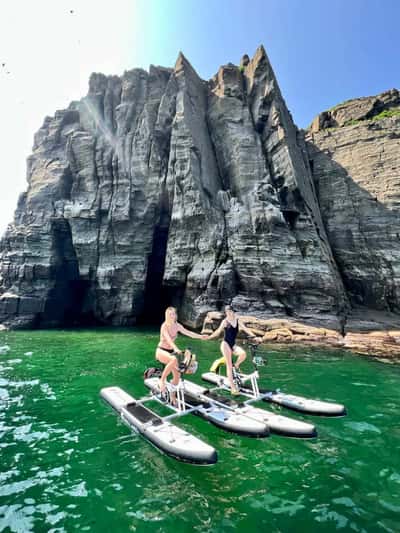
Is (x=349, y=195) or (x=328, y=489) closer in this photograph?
(x=328, y=489)

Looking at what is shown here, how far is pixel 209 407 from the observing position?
721cm

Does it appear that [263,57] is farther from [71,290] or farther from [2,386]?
[2,386]

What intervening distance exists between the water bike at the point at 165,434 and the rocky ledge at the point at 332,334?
42.2 ft

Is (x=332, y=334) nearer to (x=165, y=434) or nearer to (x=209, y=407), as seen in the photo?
(x=209, y=407)

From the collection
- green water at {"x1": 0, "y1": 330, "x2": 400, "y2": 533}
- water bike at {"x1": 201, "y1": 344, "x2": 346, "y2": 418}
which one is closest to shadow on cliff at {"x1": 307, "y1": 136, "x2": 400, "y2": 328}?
green water at {"x1": 0, "y1": 330, "x2": 400, "y2": 533}

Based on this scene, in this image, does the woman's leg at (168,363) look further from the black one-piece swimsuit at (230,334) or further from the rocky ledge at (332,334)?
the rocky ledge at (332,334)

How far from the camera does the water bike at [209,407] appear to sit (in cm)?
604

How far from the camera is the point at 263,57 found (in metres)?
30.8

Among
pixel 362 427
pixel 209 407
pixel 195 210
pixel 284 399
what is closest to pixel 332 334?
pixel 284 399

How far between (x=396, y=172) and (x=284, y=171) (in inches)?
396

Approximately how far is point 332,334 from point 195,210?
15.2 meters

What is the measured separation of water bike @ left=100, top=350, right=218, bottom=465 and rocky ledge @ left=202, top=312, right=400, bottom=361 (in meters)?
12.9

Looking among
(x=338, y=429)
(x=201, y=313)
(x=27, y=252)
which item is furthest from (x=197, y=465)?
(x=27, y=252)

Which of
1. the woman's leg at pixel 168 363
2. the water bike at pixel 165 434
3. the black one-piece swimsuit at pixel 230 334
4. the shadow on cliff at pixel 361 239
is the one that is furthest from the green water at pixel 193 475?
the shadow on cliff at pixel 361 239
